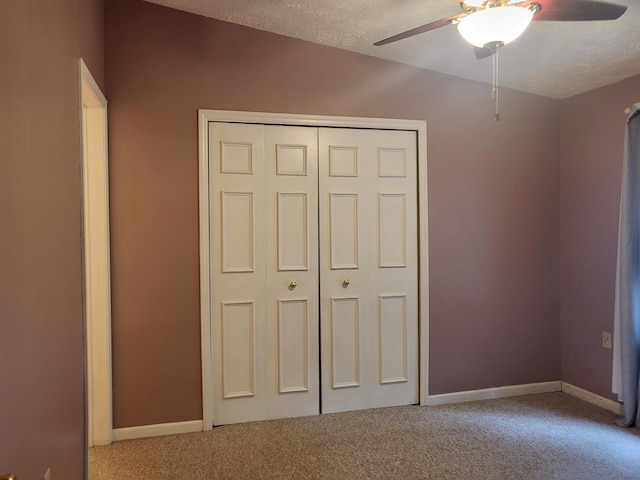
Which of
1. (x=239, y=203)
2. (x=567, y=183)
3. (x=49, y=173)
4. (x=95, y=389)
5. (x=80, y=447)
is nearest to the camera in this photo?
(x=49, y=173)

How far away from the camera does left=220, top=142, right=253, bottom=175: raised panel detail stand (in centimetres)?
284

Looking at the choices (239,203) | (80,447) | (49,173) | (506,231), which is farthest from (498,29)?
(80,447)

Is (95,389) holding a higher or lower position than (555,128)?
lower

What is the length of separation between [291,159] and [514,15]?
1674mm

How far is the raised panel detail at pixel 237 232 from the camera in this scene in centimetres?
286

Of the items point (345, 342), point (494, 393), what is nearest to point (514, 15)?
point (345, 342)

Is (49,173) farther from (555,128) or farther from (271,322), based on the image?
(555,128)

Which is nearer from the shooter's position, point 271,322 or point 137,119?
point 137,119

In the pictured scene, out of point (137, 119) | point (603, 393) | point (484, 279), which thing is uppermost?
point (137, 119)

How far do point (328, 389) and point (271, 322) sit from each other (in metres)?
0.62

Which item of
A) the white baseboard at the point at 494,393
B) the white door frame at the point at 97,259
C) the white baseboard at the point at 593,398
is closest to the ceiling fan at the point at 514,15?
the white door frame at the point at 97,259

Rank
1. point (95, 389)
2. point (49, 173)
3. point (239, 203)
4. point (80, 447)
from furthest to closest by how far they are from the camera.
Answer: point (239, 203) → point (95, 389) → point (80, 447) → point (49, 173)

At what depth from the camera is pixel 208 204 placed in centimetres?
282

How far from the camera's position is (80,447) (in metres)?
1.90
